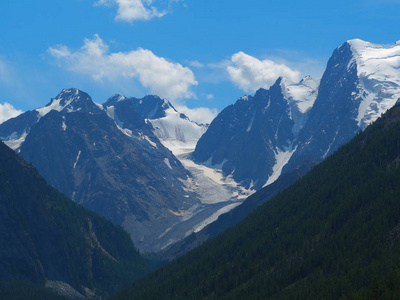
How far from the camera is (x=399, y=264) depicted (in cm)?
19325

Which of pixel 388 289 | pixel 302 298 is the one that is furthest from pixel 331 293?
pixel 388 289

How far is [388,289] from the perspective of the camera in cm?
17600

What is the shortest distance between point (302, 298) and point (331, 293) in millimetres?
8393

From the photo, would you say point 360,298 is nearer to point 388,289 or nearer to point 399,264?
point 388,289

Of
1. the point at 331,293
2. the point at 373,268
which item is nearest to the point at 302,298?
the point at 331,293

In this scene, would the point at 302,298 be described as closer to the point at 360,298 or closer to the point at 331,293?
the point at 331,293

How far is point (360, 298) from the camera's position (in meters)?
180

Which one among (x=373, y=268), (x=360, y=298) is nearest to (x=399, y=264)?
(x=373, y=268)

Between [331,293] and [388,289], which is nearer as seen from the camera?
[388,289]

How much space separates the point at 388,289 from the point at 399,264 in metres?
19.0

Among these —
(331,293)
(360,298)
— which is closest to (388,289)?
(360,298)

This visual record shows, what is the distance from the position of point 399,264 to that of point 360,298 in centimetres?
1978

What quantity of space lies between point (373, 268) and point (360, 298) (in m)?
20.4

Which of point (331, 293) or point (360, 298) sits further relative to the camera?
point (331, 293)
